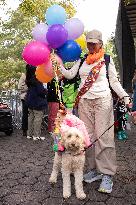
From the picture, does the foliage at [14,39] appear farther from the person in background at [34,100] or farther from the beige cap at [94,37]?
the beige cap at [94,37]

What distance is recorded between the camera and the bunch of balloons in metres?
4.77

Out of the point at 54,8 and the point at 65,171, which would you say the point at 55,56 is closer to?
the point at 54,8

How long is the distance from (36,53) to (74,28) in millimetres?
641

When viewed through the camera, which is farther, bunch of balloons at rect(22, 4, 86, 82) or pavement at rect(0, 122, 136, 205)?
bunch of balloons at rect(22, 4, 86, 82)

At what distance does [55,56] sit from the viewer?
4.90m

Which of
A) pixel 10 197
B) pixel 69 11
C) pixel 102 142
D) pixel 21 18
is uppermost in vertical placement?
pixel 21 18

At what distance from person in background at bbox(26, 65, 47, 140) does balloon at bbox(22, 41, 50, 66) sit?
3.55m

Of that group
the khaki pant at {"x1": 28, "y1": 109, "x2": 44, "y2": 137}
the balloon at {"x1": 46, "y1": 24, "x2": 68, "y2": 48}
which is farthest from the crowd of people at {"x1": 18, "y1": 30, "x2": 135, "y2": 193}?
the khaki pant at {"x1": 28, "y1": 109, "x2": 44, "y2": 137}

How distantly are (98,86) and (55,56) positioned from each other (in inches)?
29.3

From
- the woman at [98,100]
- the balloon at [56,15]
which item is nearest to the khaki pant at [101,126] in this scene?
the woman at [98,100]

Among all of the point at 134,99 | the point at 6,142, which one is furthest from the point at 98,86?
the point at 6,142

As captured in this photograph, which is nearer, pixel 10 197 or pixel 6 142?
pixel 10 197

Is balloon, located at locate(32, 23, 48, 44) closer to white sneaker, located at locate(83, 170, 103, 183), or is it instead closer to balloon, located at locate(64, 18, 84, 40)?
balloon, located at locate(64, 18, 84, 40)

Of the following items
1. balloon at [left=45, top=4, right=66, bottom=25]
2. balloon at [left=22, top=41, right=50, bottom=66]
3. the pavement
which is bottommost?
the pavement
